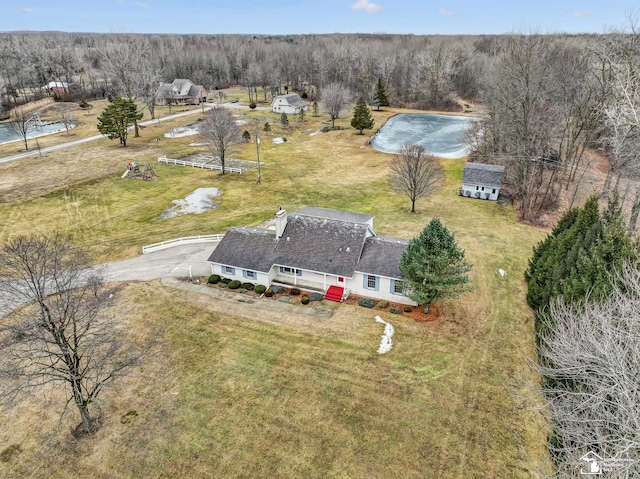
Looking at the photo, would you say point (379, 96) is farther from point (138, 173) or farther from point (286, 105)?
point (138, 173)

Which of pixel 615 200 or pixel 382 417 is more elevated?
pixel 615 200

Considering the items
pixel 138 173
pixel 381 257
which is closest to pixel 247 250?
pixel 381 257

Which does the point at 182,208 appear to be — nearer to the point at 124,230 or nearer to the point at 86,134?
the point at 124,230

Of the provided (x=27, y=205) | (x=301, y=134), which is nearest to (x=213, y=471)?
(x=27, y=205)

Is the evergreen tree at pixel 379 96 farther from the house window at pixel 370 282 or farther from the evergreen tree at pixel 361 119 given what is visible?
the house window at pixel 370 282

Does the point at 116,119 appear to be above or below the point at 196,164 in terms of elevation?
above

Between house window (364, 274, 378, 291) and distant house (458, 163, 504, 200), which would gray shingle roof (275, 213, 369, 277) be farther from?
distant house (458, 163, 504, 200)
